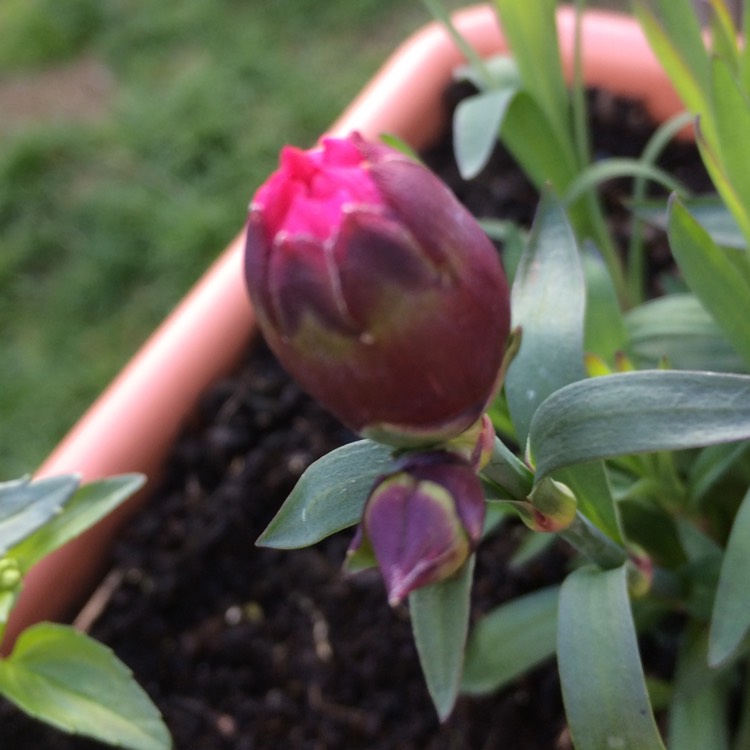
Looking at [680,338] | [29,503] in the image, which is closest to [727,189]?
[680,338]

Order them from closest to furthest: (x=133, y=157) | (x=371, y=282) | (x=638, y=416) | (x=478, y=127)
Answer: (x=371, y=282), (x=638, y=416), (x=478, y=127), (x=133, y=157)

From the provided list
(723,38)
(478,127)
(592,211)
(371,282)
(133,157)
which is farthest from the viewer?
(133,157)

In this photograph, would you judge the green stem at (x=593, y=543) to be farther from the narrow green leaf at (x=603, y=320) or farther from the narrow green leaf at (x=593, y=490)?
the narrow green leaf at (x=603, y=320)

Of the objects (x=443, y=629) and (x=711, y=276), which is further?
(x=711, y=276)

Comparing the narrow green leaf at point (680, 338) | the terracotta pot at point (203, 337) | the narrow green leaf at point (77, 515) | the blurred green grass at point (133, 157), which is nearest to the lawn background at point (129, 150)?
the blurred green grass at point (133, 157)

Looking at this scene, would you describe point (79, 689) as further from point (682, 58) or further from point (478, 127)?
point (682, 58)

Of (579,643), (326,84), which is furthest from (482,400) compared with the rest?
(326,84)

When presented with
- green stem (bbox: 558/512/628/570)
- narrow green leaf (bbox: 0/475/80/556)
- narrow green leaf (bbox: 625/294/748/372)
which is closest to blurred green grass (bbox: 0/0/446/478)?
narrow green leaf (bbox: 0/475/80/556)
